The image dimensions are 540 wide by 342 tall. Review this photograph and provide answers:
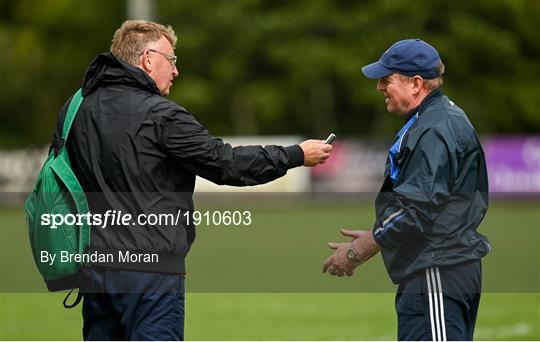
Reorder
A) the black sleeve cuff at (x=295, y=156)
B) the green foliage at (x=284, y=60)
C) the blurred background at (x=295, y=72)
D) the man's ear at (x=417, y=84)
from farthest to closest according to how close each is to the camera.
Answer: the green foliage at (x=284, y=60) → the blurred background at (x=295, y=72) → the man's ear at (x=417, y=84) → the black sleeve cuff at (x=295, y=156)

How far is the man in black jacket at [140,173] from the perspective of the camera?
502cm

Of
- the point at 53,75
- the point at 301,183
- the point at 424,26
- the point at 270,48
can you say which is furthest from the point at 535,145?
the point at 53,75

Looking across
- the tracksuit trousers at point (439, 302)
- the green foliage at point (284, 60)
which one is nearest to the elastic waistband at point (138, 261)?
the tracksuit trousers at point (439, 302)

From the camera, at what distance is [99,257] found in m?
5.10

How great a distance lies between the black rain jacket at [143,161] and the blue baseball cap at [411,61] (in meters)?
0.79

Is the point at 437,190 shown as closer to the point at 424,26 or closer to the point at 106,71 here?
the point at 106,71

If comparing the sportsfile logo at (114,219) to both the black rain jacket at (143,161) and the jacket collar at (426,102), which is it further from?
the jacket collar at (426,102)

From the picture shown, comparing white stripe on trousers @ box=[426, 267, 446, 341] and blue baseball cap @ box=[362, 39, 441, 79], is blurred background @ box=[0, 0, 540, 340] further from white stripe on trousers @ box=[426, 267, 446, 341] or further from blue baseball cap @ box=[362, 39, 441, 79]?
white stripe on trousers @ box=[426, 267, 446, 341]

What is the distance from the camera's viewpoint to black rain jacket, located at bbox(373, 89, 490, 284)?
5.11m

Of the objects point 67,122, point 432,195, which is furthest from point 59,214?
point 432,195

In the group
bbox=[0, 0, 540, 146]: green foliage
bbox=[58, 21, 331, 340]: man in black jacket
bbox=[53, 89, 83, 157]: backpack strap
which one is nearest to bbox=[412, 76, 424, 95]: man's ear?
bbox=[58, 21, 331, 340]: man in black jacket

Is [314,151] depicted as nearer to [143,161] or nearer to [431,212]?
[431,212]

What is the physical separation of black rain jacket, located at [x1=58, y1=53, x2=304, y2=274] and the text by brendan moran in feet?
0.07

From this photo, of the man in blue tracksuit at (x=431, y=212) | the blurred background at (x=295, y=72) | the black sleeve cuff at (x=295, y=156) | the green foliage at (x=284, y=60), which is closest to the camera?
the man in blue tracksuit at (x=431, y=212)
